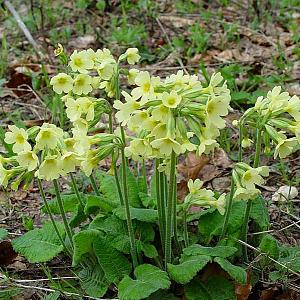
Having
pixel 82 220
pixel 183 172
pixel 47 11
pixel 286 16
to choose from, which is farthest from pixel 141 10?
pixel 82 220

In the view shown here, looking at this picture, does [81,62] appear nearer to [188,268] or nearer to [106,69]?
[106,69]

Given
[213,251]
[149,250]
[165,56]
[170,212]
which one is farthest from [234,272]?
[165,56]

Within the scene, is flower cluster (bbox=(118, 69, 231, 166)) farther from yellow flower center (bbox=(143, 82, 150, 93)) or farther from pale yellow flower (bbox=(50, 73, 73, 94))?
pale yellow flower (bbox=(50, 73, 73, 94))

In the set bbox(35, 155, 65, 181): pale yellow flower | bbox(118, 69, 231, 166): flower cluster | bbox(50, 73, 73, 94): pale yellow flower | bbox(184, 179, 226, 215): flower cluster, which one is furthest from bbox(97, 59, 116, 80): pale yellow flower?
bbox(184, 179, 226, 215): flower cluster

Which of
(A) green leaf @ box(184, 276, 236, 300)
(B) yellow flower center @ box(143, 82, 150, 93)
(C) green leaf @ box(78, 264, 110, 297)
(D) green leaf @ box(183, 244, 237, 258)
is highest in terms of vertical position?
(B) yellow flower center @ box(143, 82, 150, 93)

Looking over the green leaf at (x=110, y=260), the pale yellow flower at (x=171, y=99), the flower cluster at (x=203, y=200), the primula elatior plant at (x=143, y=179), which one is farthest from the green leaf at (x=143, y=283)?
the pale yellow flower at (x=171, y=99)

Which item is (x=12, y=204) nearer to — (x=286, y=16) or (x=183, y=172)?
(x=183, y=172)
